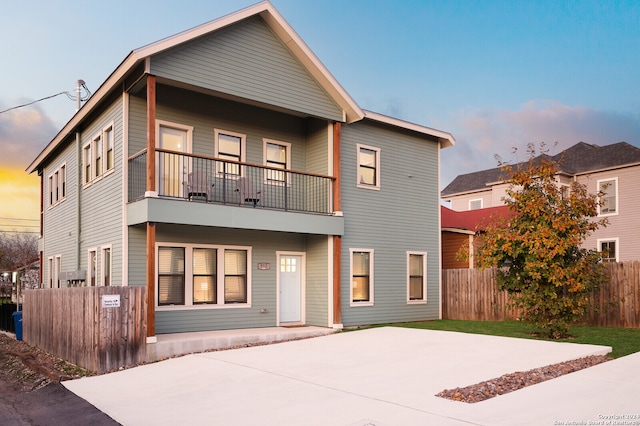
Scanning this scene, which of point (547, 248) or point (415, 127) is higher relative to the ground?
point (415, 127)

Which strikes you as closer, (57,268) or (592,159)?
(57,268)

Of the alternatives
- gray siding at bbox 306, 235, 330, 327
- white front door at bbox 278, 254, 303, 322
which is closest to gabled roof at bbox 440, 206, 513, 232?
gray siding at bbox 306, 235, 330, 327

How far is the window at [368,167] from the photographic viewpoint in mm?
18078

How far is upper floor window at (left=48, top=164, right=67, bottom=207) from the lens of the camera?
19938 mm

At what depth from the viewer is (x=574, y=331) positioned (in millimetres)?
15008

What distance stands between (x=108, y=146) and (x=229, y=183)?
349cm

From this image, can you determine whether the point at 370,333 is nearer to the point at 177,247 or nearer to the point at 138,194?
the point at 177,247

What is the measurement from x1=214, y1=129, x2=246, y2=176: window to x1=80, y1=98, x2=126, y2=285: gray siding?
2.67 metres

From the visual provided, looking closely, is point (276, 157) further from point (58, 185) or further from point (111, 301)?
point (58, 185)

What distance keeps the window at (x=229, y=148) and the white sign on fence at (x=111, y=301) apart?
5298mm

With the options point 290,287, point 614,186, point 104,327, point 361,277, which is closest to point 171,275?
point 104,327

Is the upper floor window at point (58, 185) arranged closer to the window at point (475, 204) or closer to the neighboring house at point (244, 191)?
the neighboring house at point (244, 191)

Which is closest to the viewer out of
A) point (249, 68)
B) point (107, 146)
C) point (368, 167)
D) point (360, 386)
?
point (360, 386)

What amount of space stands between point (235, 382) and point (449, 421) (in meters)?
4.16
